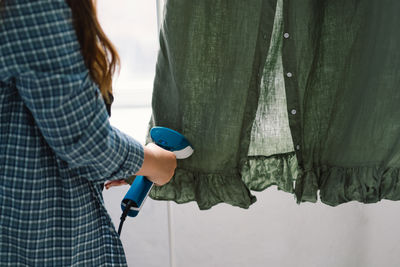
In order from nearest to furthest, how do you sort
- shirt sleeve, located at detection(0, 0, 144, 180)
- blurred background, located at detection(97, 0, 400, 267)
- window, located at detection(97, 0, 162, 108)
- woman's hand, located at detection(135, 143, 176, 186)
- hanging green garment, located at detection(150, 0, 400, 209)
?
shirt sleeve, located at detection(0, 0, 144, 180) < woman's hand, located at detection(135, 143, 176, 186) < hanging green garment, located at detection(150, 0, 400, 209) < blurred background, located at detection(97, 0, 400, 267) < window, located at detection(97, 0, 162, 108)

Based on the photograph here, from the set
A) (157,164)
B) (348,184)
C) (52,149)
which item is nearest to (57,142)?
(52,149)

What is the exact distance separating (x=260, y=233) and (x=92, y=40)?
78 centimetres

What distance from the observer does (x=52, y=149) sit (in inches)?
30.9

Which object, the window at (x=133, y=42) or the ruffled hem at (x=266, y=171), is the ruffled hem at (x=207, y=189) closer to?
the ruffled hem at (x=266, y=171)

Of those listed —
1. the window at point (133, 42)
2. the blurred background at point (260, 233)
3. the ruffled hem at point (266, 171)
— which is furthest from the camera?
the window at point (133, 42)

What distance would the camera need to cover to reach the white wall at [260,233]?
1271 mm

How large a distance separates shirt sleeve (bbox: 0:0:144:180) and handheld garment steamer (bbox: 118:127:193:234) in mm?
209

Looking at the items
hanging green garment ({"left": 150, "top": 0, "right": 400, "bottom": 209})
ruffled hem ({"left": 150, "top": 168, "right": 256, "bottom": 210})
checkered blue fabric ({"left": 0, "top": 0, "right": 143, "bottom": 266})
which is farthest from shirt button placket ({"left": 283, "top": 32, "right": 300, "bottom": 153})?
checkered blue fabric ({"left": 0, "top": 0, "right": 143, "bottom": 266})

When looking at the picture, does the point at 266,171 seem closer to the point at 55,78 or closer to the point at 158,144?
the point at 158,144

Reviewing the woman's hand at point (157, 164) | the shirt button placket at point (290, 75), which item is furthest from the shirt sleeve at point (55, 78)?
the shirt button placket at point (290, 75)

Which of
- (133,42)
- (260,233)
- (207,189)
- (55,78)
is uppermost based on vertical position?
Result: (55,78)

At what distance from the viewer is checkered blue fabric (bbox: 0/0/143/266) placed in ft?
2.16

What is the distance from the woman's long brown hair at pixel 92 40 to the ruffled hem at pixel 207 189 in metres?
0.36

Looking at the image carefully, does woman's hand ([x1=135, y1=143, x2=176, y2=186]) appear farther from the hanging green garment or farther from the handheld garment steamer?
the hanging green garment
